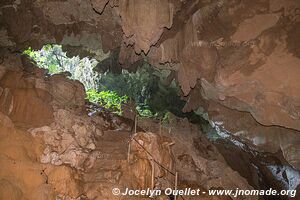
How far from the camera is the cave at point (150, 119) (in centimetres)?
688

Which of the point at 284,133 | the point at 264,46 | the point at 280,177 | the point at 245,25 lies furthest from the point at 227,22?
the point at 280,177

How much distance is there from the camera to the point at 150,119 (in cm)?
1284

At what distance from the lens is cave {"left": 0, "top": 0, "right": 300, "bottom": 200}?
688 centimetres

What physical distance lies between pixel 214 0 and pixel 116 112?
712 cm

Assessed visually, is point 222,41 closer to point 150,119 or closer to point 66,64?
point 150,119

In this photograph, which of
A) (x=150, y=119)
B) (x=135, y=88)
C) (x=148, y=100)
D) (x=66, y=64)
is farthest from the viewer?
(x=66, y=64)

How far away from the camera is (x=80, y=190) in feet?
21.2

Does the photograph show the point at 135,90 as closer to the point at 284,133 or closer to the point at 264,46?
the point at 284,133
